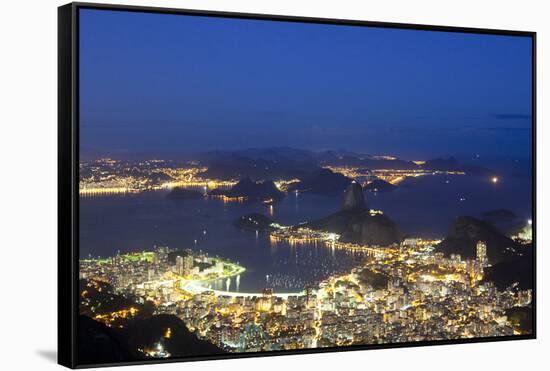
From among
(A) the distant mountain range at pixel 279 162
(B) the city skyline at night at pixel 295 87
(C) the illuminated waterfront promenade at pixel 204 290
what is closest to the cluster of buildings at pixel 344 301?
(C) the illuminated waterfront promenade at pixel 204 290

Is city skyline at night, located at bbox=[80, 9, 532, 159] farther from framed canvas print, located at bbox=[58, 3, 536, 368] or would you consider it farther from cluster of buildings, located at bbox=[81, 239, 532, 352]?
cluster of buildings, located at bbox=[81, 239, 532, 352]

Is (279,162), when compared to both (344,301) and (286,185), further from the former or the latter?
(344,301)

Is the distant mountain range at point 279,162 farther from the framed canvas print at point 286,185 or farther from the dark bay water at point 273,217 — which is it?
the dark bay water at point 273,217

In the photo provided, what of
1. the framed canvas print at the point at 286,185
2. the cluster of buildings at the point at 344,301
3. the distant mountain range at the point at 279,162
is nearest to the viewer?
the framed canvas print at the point at 286,185

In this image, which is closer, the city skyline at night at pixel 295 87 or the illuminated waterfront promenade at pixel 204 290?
the city skyline at night at pixel 295 87

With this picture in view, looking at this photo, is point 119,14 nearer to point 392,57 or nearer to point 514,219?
point 392,57
